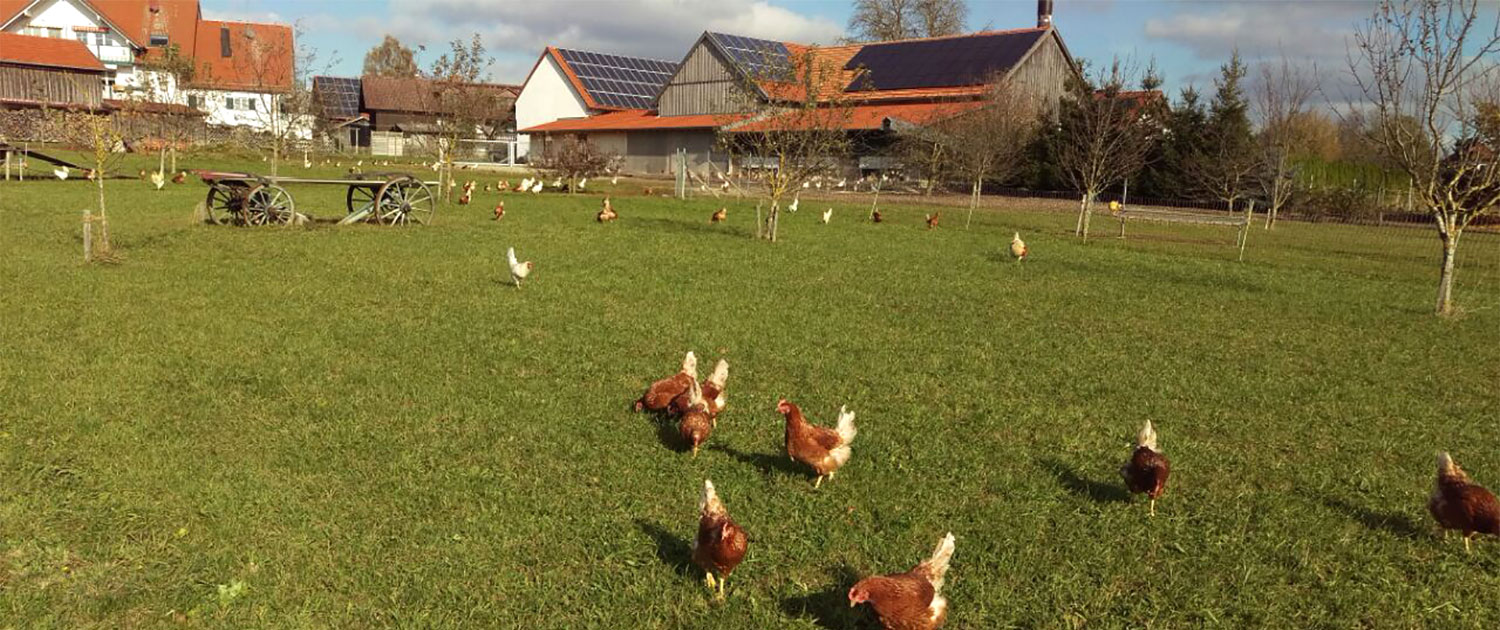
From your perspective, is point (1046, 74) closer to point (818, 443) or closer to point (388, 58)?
point (818, 443)

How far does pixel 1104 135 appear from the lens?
2206cm

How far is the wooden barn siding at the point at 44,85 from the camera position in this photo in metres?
52.8

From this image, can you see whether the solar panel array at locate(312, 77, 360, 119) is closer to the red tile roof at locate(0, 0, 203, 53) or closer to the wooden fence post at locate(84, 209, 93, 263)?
the red tile roof at locate(0, 0, 203, 53)

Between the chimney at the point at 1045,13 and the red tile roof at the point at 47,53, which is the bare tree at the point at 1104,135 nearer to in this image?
the chimney at the point at 1045,13

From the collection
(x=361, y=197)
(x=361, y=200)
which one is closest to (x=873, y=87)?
(x=361, y=197)

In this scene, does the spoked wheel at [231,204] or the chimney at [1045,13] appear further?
the chimney at [1045,13]

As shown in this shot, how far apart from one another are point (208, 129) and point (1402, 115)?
56.0 m

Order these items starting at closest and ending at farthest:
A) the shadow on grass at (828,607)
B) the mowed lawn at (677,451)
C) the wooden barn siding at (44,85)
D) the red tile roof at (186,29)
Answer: the shadow on grass at (828,607) < the mowed lawn at (677,451) < the wooden barn siding at (44,85) < the red tile roof at (186,29)

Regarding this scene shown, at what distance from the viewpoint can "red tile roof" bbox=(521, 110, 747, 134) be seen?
A: 1792 inches

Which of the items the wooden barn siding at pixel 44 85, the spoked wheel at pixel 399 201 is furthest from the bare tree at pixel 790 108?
the wooden barn siding at pixel 44 85

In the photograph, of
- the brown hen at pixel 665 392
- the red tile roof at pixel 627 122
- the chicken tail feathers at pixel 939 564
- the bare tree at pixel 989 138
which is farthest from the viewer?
the red tile roof at pixel 627 122

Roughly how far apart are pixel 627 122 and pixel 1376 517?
47993mm

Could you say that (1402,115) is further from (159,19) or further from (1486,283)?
(159,19)

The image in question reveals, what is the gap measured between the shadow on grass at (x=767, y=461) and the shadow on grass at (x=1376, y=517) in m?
3.12
